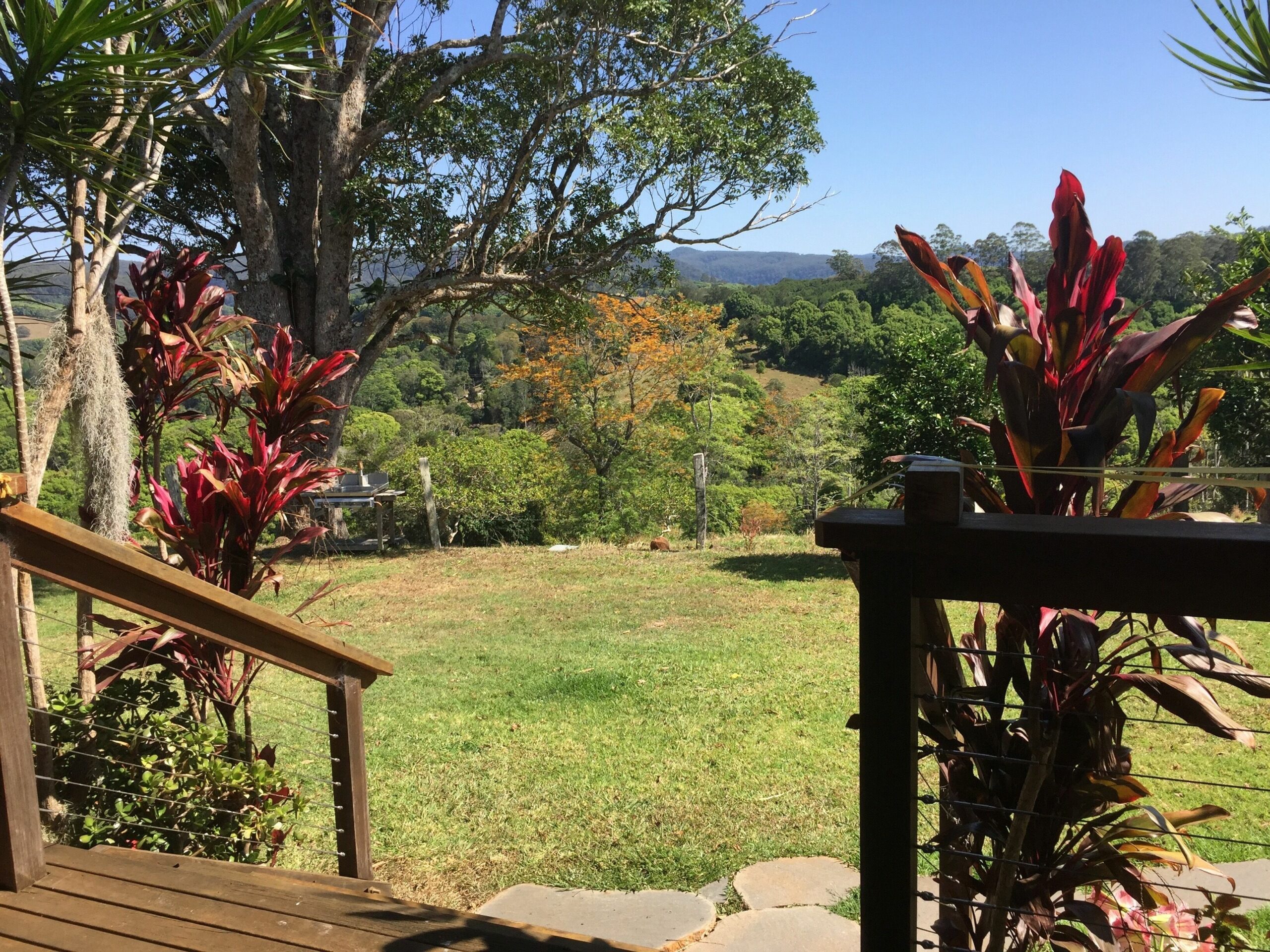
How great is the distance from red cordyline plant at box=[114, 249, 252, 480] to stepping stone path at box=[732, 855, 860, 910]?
3.03 m

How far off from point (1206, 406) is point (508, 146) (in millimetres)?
10796

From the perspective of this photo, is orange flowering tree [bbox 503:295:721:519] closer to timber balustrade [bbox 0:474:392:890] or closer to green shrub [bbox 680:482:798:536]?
green shrub [bbox 680:482:798:536]

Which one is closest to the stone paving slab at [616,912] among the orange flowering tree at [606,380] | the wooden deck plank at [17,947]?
the wooden deck plank at [17,947]

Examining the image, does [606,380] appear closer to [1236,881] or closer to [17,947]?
[1236,881]

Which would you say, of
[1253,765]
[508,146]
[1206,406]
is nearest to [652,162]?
[508,146]

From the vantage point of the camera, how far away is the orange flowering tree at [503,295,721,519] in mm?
16312

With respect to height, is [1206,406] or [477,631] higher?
[1206,406]

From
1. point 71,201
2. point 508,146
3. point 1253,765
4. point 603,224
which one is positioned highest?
point 508,146

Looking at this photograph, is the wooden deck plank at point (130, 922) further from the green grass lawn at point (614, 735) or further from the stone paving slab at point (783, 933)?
the stone paving slab at point (783, 933)

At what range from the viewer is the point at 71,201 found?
3.18m

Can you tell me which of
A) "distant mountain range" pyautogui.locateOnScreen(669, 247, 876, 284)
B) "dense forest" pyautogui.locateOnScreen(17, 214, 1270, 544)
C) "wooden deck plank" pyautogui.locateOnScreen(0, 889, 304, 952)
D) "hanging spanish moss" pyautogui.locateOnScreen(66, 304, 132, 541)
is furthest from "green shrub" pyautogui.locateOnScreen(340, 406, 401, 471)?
"distant mountain range" pyautogui.locateOnScreen(669, 247, 876, 284)

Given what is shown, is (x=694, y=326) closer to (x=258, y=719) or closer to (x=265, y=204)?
(x=265, y=204)

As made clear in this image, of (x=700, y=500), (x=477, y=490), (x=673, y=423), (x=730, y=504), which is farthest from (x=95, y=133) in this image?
(x=730, y=504)

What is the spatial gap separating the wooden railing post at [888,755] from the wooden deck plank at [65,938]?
1.48m
